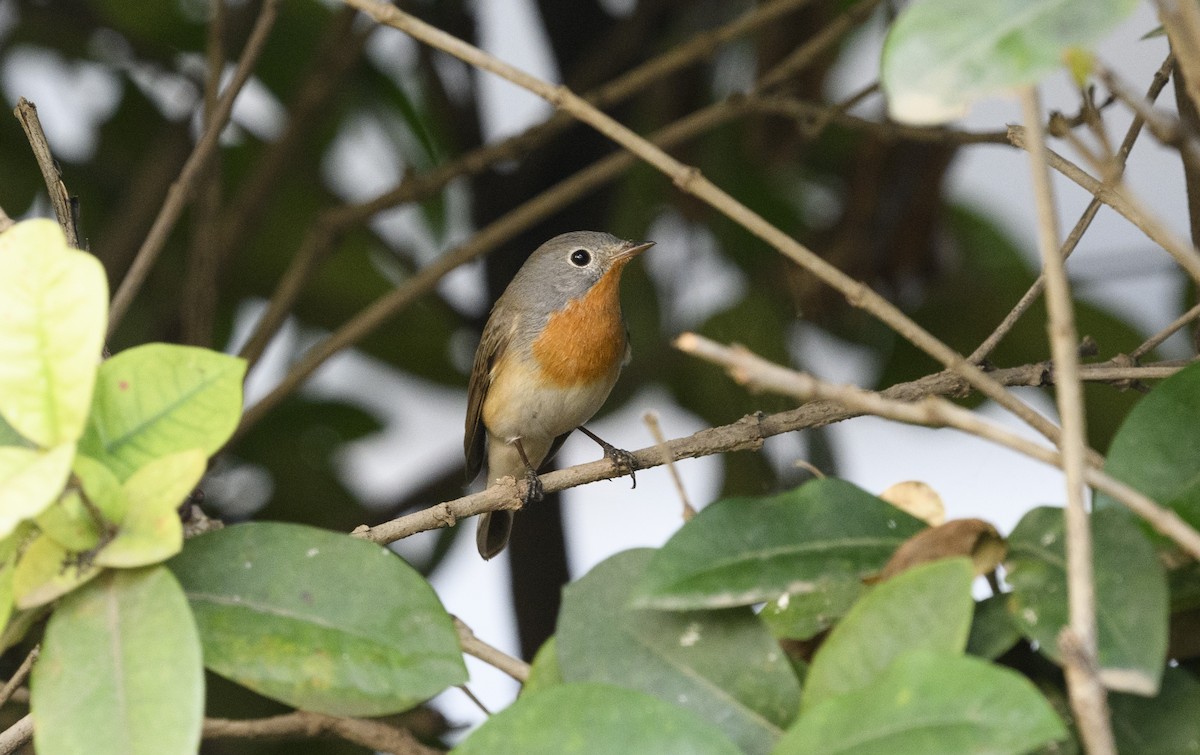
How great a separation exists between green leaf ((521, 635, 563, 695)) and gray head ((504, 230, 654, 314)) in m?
2.63

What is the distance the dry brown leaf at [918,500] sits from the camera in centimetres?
130

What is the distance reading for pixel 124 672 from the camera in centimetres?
112

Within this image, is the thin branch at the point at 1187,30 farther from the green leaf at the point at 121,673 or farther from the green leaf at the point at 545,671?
the green leaf at the point at 121,673

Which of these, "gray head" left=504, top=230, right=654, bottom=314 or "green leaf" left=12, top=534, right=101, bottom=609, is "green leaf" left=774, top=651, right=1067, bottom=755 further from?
"gray head" left=504, top=230, right=654, bottom=314

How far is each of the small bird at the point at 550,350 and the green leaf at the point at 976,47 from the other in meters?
2.68

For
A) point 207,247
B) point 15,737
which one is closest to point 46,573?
point 15,737

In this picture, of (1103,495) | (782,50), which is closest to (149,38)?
(782,50)

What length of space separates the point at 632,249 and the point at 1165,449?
8.51ft

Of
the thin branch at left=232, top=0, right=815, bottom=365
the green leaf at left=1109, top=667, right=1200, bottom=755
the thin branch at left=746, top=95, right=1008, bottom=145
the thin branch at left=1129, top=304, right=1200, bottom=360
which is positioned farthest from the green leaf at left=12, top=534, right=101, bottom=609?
the thin branch at left=746, top=95, right=1008, bottom=145

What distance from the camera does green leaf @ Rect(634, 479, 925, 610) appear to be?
44.6 inches

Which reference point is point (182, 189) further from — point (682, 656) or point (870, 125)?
point (682, 656)

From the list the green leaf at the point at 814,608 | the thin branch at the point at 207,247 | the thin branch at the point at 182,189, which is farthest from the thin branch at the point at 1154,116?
the thin branch at the point at 207,247

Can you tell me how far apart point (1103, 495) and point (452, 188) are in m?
3.40

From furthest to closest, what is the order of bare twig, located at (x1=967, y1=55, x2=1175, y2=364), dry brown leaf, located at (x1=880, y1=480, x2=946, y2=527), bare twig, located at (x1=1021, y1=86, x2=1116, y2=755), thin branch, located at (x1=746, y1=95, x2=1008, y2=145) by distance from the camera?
thin branch, located at (x1=746, y1=95, x2=1008, y2=145) < bare twig, located at (x1=967, y1=55, x2=1175, y2=364) < dry brown leaf, located at (x1=880, y1=480, x2=946, y2=527) < bare twig, located at (x1=1021, y1=86, x2=1116, y2=755)
